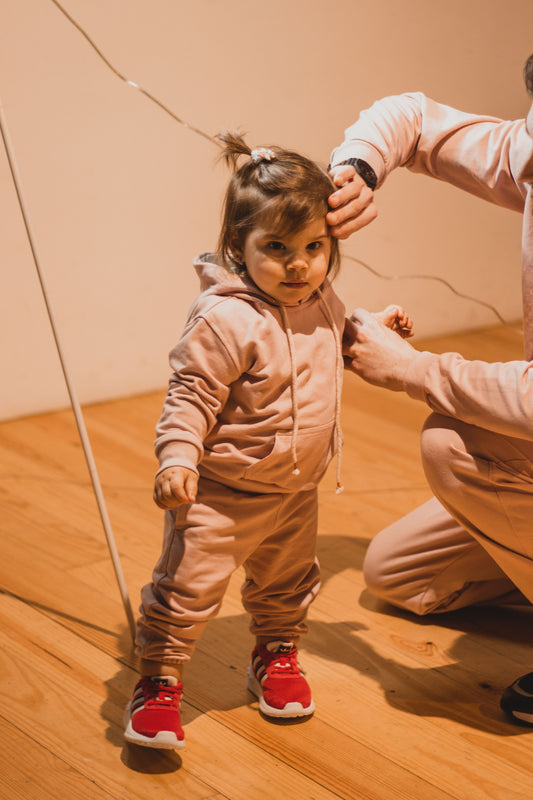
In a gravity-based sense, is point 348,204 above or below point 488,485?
above

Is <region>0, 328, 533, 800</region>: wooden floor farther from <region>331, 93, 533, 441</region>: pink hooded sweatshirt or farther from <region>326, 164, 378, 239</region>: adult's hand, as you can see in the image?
<region>326, 164, 378, 239</region>: adult's hand

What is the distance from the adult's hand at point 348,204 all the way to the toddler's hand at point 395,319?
149 millimetres

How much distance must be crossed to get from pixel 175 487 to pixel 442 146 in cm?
80

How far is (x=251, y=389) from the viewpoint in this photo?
50.6 inches

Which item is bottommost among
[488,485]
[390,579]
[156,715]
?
[390,579]

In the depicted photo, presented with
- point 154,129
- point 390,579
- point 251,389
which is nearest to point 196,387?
point 251,389

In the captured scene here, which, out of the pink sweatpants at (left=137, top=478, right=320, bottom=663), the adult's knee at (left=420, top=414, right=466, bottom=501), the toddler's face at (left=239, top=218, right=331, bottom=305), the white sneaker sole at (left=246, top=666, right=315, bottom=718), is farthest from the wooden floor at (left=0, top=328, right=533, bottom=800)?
the toddler's face at (left=239, top=218, right=331, bottom=305)

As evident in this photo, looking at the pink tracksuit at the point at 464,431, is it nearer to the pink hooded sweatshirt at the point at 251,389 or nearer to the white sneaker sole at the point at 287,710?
the pink hooded sweatshirt at the point at 251,389

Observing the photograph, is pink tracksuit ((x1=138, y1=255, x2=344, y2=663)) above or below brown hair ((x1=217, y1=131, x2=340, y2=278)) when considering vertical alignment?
below

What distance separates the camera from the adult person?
1378mm

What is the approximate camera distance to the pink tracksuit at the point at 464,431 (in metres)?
1.39

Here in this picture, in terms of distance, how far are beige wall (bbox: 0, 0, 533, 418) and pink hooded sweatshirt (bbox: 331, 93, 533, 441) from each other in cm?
100

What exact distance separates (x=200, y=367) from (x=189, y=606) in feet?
1.03

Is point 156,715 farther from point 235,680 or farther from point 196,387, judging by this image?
point 196,387
